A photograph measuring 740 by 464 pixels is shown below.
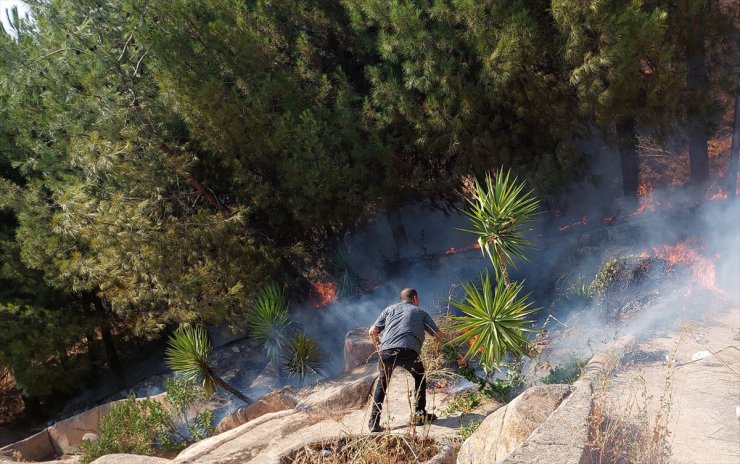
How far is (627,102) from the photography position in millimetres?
11023

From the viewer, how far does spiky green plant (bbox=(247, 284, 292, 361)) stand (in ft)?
40.1

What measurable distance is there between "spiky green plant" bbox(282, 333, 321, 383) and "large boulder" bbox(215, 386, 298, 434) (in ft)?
4.40

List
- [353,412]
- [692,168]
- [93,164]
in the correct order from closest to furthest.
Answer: [353,412] → [93,164] → [692,168]

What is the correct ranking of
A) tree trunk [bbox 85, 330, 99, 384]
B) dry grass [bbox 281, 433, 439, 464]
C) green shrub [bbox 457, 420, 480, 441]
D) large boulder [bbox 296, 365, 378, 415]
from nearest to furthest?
dry grass [bbox 281, 433, 439, 464], green shrub [bbox 457, 420, 480, 441], large boulder [bbox 296, 365, 378, 415], tree trunk [bbox 85, 330, 99, 384]

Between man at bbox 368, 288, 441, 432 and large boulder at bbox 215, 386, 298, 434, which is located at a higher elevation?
man at bbox 368, 288, 441, 432

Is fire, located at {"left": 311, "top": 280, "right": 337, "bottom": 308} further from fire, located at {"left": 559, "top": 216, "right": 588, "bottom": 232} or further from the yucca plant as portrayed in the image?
→ fire, located at {"left": 559, "top": 216, "right": 588, "bottom": 232}

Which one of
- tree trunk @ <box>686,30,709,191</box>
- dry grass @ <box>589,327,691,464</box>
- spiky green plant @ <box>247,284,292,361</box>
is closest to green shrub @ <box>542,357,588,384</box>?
dry grass @ <box>589,327,691,464</box>

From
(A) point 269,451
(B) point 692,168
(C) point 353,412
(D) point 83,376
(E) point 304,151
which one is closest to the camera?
(A) point 269,451

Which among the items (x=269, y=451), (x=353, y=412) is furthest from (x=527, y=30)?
(x=269, y=451)

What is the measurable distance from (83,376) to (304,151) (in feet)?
25.6

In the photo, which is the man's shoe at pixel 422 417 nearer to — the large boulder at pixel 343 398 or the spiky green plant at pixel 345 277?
the large boulder at pixel 343 398

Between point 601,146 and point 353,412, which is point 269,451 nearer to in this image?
point 353,412

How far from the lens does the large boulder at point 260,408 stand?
10406 mm

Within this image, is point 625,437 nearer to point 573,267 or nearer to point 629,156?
point 573,267
